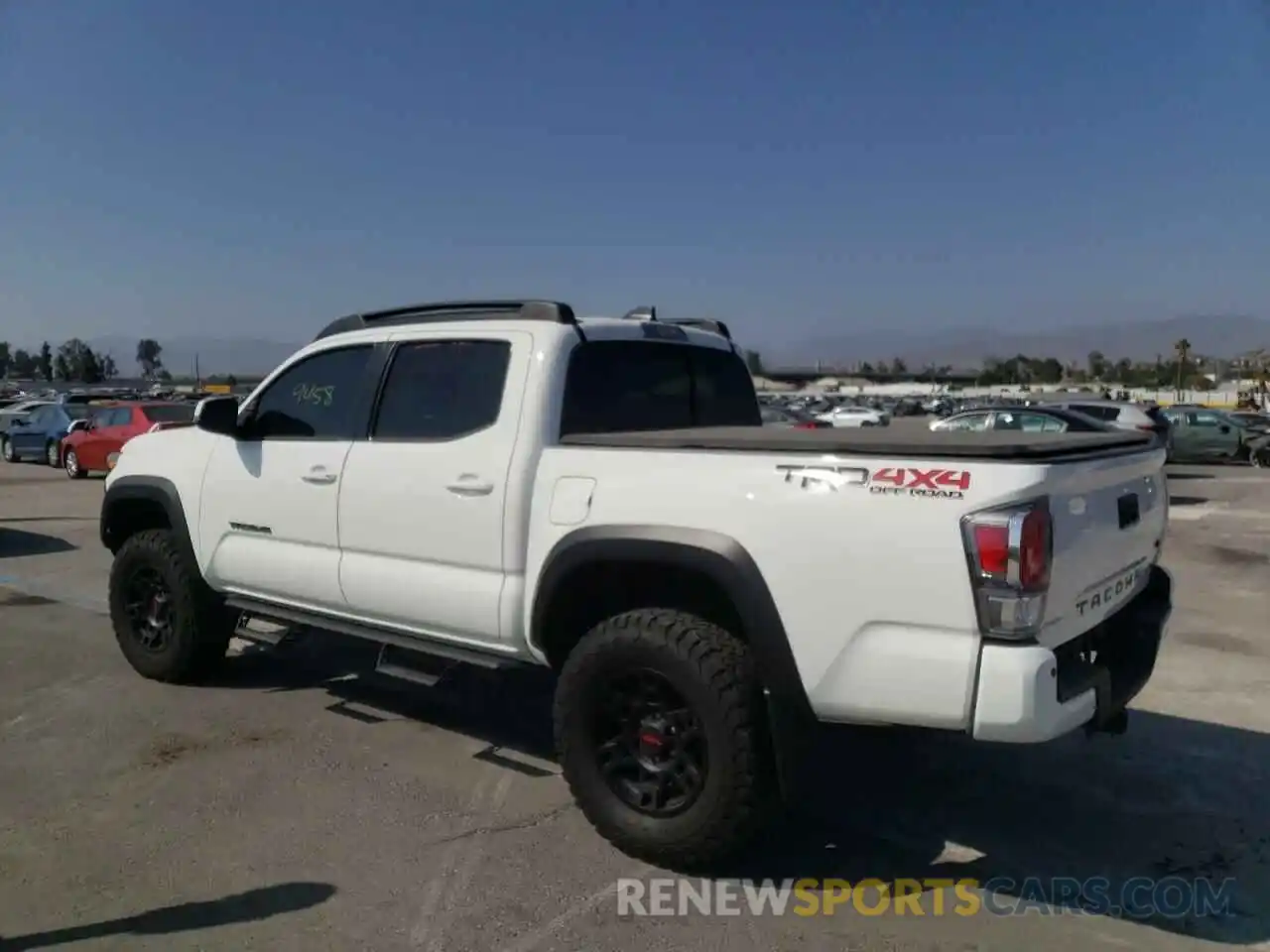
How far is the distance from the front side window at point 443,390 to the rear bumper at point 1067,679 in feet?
7.24

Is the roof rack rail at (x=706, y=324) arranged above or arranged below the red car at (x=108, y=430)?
above

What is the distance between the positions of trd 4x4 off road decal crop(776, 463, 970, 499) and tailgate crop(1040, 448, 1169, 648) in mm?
309

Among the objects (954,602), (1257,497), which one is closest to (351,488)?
(954,602)

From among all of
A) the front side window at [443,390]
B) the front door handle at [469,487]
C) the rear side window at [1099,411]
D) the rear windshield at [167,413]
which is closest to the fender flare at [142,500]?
the front side window at [443,390]

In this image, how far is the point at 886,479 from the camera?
3242 millimetres

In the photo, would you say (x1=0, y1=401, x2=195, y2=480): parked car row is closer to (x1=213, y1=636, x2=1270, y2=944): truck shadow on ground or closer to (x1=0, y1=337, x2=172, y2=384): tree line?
(x1=213, y1=636, x2=1270, y2=944): truck shadow on ground

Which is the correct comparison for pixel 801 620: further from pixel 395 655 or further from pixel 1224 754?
pixel 1224 754

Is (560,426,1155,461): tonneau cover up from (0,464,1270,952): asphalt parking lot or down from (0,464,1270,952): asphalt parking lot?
up

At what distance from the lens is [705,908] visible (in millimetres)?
3561

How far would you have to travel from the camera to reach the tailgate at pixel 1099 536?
10.6 ft

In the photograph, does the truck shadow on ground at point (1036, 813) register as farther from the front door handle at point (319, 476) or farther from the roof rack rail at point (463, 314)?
the roof rack rail at point (463, 314)

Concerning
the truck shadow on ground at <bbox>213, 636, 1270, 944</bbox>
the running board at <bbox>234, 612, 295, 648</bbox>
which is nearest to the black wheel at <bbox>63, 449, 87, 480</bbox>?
the running board at <bbox>234, 612, 295, 648</bbox>

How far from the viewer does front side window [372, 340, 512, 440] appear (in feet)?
14.5

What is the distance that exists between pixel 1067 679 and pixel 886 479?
2.86 ft
